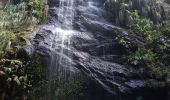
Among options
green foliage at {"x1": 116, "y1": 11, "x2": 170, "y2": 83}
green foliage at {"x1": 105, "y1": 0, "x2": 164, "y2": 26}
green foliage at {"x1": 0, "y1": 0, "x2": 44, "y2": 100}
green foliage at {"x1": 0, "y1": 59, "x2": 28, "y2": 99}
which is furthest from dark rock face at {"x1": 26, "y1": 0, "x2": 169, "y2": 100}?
green foliage at {"x1": 0, "y1": 59, "x2": 28, "y2": 99}

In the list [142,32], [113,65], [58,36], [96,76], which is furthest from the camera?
[142,32]

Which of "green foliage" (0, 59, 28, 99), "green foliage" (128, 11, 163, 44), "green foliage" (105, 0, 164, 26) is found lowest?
"green foliage" (0, 59, 28, 99)

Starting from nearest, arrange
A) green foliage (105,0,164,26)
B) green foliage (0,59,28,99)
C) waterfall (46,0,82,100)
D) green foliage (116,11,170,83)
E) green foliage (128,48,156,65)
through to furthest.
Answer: green foliage (0,59,28,99)
waterfall (46,0,82,100)
green foliage (116,11,170,83)
green foliage (128,48,156,65)
green foliage (105,0,164,26)

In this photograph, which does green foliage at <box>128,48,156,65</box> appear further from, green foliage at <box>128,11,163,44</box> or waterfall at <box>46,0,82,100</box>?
waterfall at <box>46,0,82,100</box>

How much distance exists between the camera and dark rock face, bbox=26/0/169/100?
937 centimetres

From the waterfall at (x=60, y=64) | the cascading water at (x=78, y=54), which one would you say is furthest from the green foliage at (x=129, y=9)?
the waterfall at (x=60, y=64)

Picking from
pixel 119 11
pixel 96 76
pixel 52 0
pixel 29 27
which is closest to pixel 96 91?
pixel 96 76

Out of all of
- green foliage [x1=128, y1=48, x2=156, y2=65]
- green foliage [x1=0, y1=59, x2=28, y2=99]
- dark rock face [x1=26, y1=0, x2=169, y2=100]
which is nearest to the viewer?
green foliage [x1=0, y1=59, x2=28, y2=99]

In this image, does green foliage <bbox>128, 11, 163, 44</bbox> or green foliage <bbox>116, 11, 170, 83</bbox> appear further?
green foliage <bbox>128, 11, 163, 44</bbox>

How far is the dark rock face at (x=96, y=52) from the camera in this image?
937 centimetres

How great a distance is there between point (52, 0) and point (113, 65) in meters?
4.78

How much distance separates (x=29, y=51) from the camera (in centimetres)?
952

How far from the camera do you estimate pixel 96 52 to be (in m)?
10.4

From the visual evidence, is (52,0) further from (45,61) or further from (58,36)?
(45,61)
